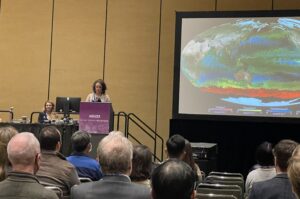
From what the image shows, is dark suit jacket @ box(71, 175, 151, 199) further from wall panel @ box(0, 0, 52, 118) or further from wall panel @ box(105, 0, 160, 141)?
wall panel @ box(0, 0, 52, 118)

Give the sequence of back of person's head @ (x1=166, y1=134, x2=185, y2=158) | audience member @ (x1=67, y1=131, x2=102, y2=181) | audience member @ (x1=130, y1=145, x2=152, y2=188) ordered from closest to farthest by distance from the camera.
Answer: audience member @ (x1=130, y1=145, x2=152, y2=188)
audience member @ (x1=67, y1=131, x2=102, y2=181)
back of person's head @ (x1=166, y1=134, x2=185, y2=158)

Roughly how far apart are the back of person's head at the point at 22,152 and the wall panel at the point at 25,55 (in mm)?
8555

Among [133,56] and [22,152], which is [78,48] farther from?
[22,152]

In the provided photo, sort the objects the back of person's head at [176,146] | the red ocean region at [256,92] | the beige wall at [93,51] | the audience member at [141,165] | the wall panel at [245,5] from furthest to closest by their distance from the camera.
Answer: the beige wall at [93,51] < the wall panel at [245,5] < the red ocean region at [256,92] < the back of person's head at [176,146] < the audience member at [141,165]

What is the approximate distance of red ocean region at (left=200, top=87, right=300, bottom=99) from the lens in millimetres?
8273

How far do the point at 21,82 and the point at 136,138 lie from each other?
3.10 metres

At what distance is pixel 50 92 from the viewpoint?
10578 millimetres

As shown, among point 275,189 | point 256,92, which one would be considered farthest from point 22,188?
point 256,92

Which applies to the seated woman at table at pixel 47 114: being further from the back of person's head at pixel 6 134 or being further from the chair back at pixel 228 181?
the back of person's head at pixel 6 134

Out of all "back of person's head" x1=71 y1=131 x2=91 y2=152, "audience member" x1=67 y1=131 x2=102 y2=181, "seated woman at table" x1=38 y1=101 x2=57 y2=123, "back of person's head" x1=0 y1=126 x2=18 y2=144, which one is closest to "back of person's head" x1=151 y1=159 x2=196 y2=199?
"back of person's head" x1=0 y1=126 x2=18 y2=144

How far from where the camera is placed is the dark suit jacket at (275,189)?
8.84ft

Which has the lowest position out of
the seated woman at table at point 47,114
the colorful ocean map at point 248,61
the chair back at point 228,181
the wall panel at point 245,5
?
the chair back at point 228,181

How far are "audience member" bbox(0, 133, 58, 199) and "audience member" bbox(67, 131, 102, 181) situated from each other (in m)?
1.63

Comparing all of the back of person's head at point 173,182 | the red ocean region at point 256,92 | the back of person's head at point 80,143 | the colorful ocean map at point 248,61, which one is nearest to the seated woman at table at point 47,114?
the colorful ocean map at point 248,61
